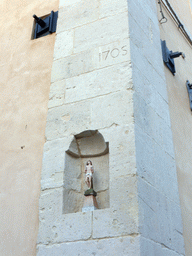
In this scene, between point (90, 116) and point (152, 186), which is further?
point (90, 116)

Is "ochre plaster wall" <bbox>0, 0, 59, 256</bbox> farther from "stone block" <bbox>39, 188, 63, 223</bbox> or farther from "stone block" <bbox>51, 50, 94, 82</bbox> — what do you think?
"stone block" <bbox>51, 50, 94, 82</bbox>

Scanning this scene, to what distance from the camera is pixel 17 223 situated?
A: 351 cm

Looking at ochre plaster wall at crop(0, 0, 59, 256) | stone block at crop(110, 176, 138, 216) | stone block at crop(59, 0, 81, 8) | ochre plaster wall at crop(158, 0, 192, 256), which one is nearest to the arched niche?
stone block at crop(110, 176, 138, 216)

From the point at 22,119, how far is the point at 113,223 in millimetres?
1856

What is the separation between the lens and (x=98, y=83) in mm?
3680

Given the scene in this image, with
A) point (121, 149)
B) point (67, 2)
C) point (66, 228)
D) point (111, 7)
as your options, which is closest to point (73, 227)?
point (66, 228)

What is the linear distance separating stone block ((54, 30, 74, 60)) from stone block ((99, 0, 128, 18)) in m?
0.45

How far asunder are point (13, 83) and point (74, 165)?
1673 mm

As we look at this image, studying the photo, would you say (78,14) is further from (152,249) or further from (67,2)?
(152,249)

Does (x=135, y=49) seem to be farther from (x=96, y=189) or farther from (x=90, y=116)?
(x=96, y=189)

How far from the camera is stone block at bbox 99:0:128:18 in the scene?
411 cm

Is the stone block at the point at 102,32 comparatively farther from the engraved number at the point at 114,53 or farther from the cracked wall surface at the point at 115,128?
the engraved number at the point at 114,53

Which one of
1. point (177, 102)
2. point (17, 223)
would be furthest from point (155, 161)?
point (177, 102)

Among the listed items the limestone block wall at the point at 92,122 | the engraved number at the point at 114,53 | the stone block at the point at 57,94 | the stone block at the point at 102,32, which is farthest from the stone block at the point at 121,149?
the stone block at the point at 102,32
